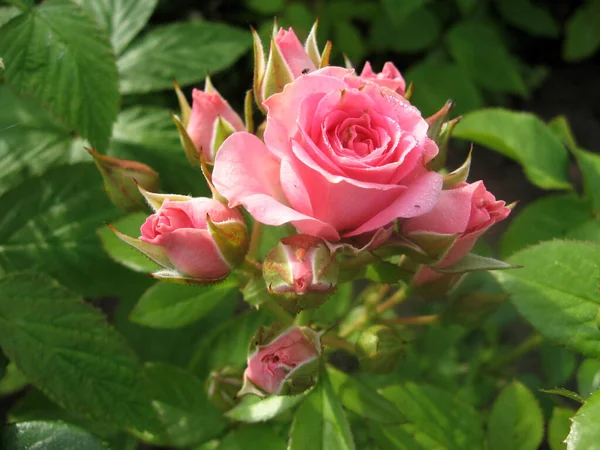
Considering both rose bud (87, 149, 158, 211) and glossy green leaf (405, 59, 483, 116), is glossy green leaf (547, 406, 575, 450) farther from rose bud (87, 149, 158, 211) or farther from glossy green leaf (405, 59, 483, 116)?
glossy green leaf (405, 59, 483, 116)

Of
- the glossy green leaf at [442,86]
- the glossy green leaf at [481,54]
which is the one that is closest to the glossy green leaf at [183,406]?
the glossy green leaf at [442,86]

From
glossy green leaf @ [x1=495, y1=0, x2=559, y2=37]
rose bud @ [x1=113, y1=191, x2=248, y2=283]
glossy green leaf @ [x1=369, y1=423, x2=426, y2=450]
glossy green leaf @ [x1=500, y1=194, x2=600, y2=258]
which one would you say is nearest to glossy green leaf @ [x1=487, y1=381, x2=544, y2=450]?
glossy green leaf @ [x1=369, y1=423, x2=426, y2=450]

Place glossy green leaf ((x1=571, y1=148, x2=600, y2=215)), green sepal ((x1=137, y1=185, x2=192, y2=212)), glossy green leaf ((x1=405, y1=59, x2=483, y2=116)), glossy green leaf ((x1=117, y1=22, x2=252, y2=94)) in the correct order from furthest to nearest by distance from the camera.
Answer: glossy green leaf ((x1=405, y1=59, x2=483, y2=116)), glossy green leaf ((x1=117, y1=22, x2=252, y2=94)), glossy green leaf ((x1=571, y1=148, x2=600, y2=215)), green sepal ((x1=137, y1=185, x2=192, y2=212))

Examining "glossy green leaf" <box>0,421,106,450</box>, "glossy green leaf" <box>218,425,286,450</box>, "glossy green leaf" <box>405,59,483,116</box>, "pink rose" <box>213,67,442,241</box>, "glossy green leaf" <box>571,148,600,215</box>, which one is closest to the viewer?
"pink rose" <box>213,67,442,241</box>

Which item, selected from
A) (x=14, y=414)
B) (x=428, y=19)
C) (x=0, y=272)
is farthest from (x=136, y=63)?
(x=428, y=19)

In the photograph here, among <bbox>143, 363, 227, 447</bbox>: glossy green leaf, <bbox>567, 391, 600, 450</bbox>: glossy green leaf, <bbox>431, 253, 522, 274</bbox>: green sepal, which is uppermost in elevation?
<bbox>431, 253, 522, 274</bbox>: green sepal

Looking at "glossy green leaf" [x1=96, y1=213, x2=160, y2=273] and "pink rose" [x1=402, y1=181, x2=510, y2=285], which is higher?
"pink rose" [x1=402, y1=181, x2=510, y2=285]

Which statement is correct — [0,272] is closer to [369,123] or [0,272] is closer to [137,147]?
[137,147]
